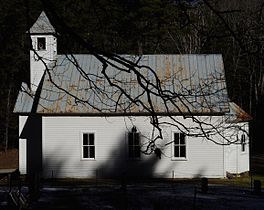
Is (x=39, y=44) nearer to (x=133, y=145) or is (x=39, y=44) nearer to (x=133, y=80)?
(x=133, y=80)

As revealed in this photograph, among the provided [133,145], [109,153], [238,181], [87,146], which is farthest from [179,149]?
[87,146]

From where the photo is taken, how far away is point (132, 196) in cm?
2097

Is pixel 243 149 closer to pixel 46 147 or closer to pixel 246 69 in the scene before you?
pixel 46 147

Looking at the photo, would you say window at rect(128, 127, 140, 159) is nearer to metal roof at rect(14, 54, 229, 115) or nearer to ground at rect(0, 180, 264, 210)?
metal roof at rect(14, 54, 229, 115)

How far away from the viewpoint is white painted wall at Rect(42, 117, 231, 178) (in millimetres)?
27422

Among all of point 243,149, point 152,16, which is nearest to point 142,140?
point 243,149

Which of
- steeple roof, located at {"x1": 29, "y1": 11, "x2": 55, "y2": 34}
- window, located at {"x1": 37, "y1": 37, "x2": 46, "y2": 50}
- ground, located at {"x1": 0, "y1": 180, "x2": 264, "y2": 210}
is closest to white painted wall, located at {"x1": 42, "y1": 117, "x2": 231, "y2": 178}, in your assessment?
ground, located at {"x1": 0, "y1": 180, "x2": 264, "y2": 210}

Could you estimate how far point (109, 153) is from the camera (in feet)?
90.3

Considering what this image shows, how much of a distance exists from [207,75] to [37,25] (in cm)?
826

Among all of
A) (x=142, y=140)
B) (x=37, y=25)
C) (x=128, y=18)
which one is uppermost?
(x=37, y=25)

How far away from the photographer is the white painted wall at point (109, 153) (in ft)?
90.0

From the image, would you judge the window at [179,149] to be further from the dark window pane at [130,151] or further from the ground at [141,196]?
the dark window pane at [130,151]

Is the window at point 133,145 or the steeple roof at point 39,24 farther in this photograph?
the steeple roof at point 39,24

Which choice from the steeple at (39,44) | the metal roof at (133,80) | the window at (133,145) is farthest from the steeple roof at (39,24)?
the window at (133,145)
